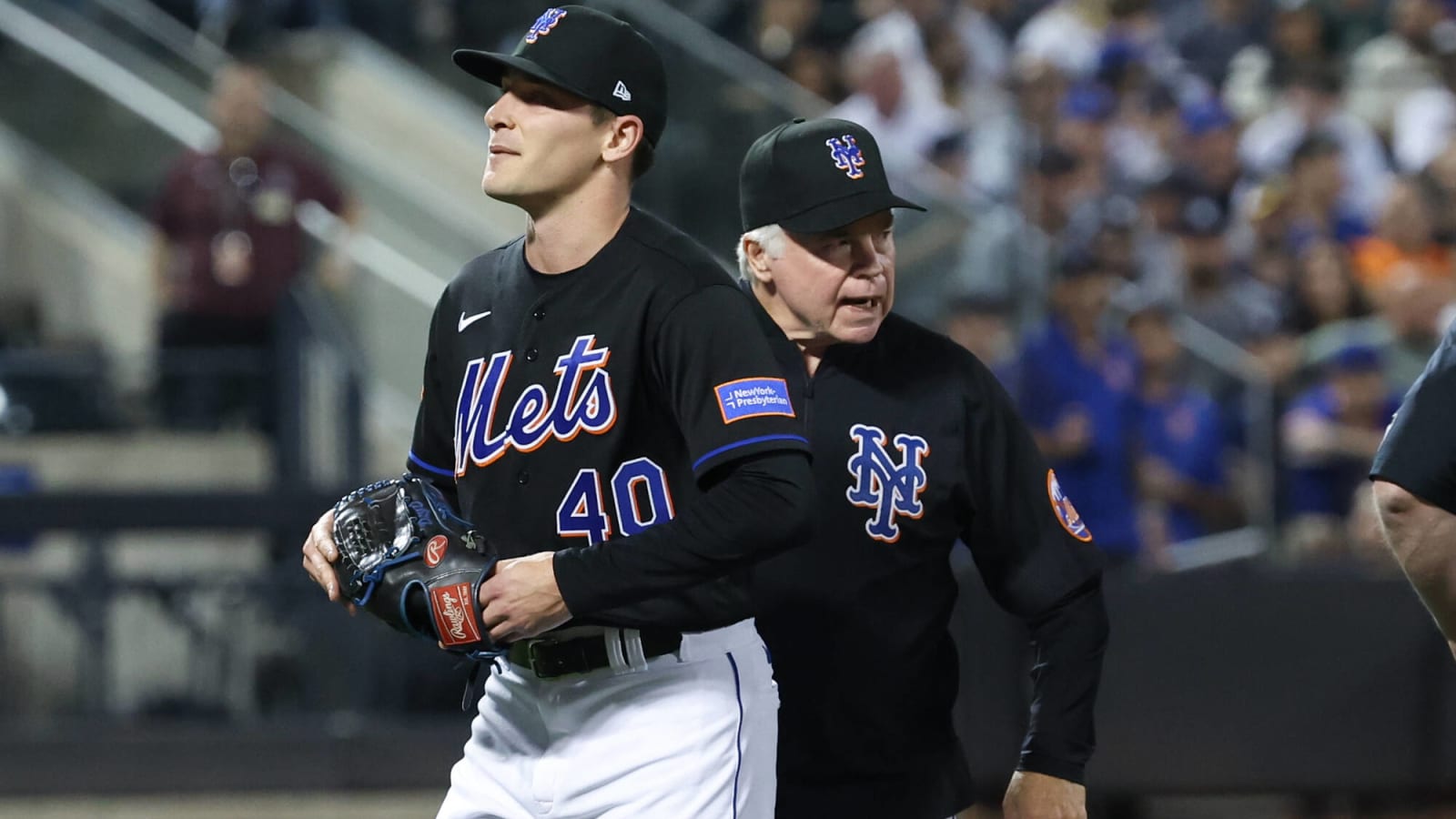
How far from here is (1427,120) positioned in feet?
30.9

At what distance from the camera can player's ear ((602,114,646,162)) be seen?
3086 millimetres

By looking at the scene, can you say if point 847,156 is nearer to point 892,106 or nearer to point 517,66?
point 517,66

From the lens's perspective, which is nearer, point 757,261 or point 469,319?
point 469,319

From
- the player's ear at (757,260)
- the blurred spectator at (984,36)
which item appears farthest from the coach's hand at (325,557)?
the blurred spectator at (984,36)

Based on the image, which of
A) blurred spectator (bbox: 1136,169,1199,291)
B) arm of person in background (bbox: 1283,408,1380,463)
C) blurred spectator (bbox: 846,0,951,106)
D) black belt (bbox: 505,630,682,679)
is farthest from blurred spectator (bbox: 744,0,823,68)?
black belt (bbox: 505,630,682,679)

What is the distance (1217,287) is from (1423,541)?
222 inches

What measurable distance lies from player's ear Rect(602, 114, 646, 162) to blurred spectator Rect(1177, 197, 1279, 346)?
509cm

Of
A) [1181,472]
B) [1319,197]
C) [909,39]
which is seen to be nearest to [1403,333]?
[1181,472]

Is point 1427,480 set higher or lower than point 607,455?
lower

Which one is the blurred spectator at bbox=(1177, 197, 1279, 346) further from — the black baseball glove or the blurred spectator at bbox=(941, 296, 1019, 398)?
the black baseball glove

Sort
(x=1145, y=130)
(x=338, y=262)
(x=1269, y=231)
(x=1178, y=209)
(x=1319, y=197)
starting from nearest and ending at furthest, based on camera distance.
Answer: (x=338, y=262), (x=1178, y=209), (x=1269, y=231), (x=1319, y=197), (x=1145, y=130)

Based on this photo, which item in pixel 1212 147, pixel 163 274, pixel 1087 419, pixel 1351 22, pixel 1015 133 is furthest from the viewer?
pixel 1351 22

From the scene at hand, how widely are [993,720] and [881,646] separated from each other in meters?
3.43

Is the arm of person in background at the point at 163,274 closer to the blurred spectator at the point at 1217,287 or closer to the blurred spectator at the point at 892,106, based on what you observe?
the blurred spectator at the point at 892,106
